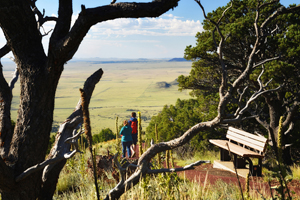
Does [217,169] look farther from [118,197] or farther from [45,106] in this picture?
[45,106]

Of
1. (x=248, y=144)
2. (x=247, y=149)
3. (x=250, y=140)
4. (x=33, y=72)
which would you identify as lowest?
(x=247, y=149)

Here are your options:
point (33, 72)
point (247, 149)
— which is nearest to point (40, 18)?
point (33, 72)

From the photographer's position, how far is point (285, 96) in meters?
9.02

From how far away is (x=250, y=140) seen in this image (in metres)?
6.99

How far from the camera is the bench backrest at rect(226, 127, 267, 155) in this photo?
649 cm

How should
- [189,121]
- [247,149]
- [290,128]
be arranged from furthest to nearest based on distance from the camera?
[189,121] < [290,128] < [247,149]

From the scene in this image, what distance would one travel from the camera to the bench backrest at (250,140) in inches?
256

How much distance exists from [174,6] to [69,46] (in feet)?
3.88

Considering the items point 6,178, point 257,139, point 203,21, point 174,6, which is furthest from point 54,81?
point 203,21

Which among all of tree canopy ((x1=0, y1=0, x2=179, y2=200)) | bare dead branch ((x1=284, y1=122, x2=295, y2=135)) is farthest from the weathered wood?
tree canopy ((x1=0, y1=0, x2=179, y2=200))

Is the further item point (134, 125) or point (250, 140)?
point (134, 125)

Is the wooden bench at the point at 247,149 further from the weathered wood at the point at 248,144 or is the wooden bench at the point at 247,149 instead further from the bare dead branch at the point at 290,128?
the bare dead branch at the point at 290,128

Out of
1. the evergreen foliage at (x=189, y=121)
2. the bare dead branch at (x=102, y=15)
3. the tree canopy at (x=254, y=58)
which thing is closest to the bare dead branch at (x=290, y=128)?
the tree canopy at (x=254, y=58)

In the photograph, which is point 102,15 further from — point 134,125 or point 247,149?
A: point 134,125
